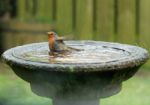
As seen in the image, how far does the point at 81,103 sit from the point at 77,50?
43 centimetres

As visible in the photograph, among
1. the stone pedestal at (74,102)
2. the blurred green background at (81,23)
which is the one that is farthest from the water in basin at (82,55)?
the blurred green background at (81,23)

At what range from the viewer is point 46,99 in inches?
209

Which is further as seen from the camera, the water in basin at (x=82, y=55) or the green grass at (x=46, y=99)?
the green grass at (x=46, y=99)

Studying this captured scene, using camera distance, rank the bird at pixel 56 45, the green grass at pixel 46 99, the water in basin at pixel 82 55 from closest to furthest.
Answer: the water in basin at pixel 82 55, the bird at pixel 56 45, the green grass at pixel 46 99

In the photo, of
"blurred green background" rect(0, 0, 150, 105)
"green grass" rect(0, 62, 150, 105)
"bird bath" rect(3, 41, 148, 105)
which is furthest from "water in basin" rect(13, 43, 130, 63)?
"blurred green background" rect(0, 0, 150, 105)

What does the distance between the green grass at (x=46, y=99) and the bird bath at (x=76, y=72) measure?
1493mm

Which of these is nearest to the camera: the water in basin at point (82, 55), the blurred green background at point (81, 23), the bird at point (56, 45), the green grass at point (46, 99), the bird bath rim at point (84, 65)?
the bird bath rim at point (84, 65)

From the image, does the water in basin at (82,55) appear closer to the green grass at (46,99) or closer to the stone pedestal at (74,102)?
the stone pedestal at (74,102)

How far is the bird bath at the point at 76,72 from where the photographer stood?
3.21 m

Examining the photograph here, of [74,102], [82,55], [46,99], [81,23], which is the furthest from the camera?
[81,23]

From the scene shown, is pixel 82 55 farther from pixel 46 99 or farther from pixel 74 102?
pixel 46 99

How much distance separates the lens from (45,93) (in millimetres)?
3488

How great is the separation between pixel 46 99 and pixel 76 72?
2.17m

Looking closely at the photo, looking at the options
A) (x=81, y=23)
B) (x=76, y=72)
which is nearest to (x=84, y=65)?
(x=76, y=72)
